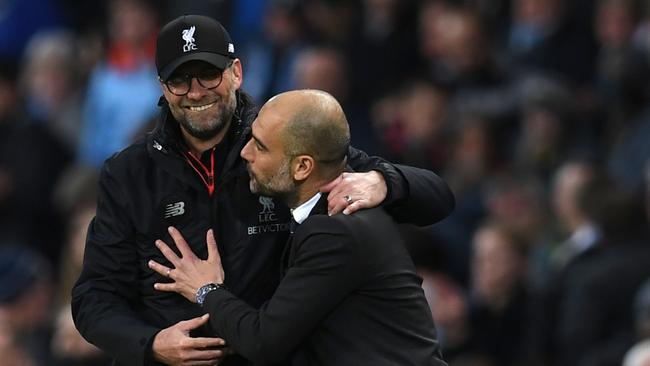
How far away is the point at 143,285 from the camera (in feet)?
19.5

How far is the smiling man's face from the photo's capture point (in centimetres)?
572

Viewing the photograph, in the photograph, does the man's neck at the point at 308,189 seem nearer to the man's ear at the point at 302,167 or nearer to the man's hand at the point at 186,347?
the man's ear at the point at 302,167

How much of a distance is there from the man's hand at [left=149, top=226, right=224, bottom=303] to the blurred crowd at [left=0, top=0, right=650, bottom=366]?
2.86 meters

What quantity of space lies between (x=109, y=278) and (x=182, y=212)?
330mm

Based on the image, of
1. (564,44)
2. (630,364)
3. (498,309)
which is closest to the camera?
(630,364)

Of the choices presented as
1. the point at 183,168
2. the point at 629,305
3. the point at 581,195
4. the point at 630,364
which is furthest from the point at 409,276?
the point at 581,195

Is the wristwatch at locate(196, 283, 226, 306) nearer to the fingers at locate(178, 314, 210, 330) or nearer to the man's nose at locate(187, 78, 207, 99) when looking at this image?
the fingers at locate(178, 314, 210, 330)

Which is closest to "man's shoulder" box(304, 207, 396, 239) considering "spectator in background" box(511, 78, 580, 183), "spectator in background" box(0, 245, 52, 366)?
"spectator in background" box(0, 245, 52, 366)

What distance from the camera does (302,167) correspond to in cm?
567

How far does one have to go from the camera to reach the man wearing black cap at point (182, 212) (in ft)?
19.0

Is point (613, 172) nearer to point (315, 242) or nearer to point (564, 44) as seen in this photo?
point (564, 44)

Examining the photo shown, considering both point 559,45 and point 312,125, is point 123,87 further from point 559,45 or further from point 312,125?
point 312,125

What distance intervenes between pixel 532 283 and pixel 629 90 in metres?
1.46

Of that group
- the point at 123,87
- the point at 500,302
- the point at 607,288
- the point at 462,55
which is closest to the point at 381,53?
the point at 462,55
